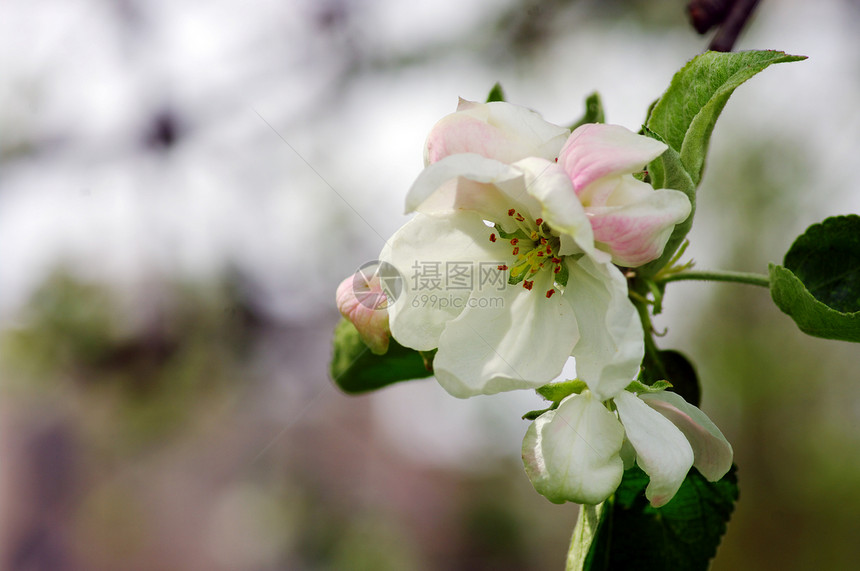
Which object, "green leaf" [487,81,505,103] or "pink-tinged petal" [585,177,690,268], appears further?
"green leaf" [487,81,505,103]

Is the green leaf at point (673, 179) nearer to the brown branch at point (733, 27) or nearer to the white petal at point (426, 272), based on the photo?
the white petal at point (426, 272)

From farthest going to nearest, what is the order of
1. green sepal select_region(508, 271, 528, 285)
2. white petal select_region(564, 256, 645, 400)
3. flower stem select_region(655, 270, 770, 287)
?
flower stem select_region(655, 270, 770, 287) < green sepal select_region(508, 271, 528, 285) < white petal select_region(564, 256, 645, 400)

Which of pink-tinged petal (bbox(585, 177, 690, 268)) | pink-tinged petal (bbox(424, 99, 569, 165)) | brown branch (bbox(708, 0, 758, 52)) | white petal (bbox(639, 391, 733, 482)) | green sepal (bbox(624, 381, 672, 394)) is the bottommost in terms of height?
white petal (bbox(639, 391, 733, 482))

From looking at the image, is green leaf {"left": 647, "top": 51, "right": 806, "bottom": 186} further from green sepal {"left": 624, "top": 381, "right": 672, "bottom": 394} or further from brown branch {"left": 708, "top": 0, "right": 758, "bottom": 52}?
brown branch {"left": 708, "top": 0, "right": 758, "bottom": 52}

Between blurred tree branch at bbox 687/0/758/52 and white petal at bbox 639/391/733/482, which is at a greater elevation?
blurred tree branch at bbox 687/0/758/52

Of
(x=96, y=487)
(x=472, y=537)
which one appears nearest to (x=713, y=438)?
(x=96, y=487)

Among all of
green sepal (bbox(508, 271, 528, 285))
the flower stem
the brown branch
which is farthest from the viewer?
the brown branch

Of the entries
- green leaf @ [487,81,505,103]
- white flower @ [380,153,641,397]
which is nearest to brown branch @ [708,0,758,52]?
green leaf @ [487,81,505,103]
